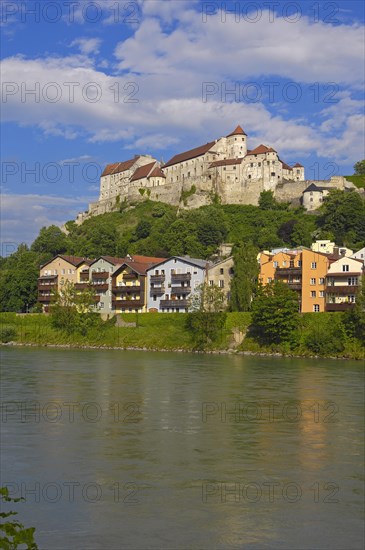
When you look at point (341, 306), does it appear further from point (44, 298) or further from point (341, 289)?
point (44, 298)

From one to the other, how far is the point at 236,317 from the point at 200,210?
152 feet

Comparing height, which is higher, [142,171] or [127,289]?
[142,171]

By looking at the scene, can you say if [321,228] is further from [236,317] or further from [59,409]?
[59,409]

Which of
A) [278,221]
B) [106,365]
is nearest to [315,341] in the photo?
[106,365]

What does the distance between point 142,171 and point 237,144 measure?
20.0 m

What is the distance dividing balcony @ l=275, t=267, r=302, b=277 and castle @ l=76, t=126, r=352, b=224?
4285 centimetres

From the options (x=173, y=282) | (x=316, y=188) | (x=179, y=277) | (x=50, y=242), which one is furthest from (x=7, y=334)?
(x=316, y=188)

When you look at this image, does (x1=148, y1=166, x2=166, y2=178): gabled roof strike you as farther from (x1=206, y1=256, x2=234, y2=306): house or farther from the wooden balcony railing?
(x1=206, y1=256, x2=234, y2=306): house

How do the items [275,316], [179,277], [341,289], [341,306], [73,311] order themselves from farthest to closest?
1. [179,277]
2. [73,311]
3. [341,289]
4. [341,306]
5. [275,316]

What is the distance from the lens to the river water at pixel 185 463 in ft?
38.7

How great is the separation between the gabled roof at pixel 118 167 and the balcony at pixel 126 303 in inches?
2510

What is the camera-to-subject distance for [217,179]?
10944cm

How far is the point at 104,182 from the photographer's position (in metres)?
134

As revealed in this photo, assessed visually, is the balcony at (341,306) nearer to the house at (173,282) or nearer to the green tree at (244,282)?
the green tree at (244,282)
